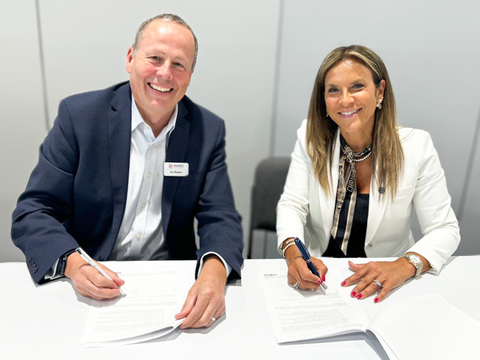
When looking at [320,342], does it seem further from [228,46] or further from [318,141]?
[228,46]

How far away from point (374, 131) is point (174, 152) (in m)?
0.84

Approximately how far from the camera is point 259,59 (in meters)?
2.37

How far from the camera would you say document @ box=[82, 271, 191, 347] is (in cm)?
101

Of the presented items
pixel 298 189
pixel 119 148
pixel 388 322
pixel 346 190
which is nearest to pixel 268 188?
pixel 298 189

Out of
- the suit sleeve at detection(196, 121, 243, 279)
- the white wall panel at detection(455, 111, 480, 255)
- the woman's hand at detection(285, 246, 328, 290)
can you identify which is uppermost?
the suit sleeve at detection(196, 121, 243, 279)

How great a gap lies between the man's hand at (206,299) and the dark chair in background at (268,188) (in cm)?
109

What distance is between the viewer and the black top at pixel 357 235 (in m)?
1.71

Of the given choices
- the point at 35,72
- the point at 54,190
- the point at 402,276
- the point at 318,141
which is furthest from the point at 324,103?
the point at 35,72

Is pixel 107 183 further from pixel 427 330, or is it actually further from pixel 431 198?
pixel 431 198

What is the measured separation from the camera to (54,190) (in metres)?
1.48

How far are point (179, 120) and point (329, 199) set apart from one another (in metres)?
0.72

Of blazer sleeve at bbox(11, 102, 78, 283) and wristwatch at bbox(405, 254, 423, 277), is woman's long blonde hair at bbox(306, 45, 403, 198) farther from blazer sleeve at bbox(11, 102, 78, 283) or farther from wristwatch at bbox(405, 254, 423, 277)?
blazer sleeve at bbox(11, 102, 78, 283)

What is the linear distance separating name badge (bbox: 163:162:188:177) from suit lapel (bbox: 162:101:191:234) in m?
0.02

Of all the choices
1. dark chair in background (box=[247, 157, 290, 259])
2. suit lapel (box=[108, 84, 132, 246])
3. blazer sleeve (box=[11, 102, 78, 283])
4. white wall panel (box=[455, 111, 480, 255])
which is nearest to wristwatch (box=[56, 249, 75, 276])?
blazer sleeve (box=[11, 102, 78, 283])
